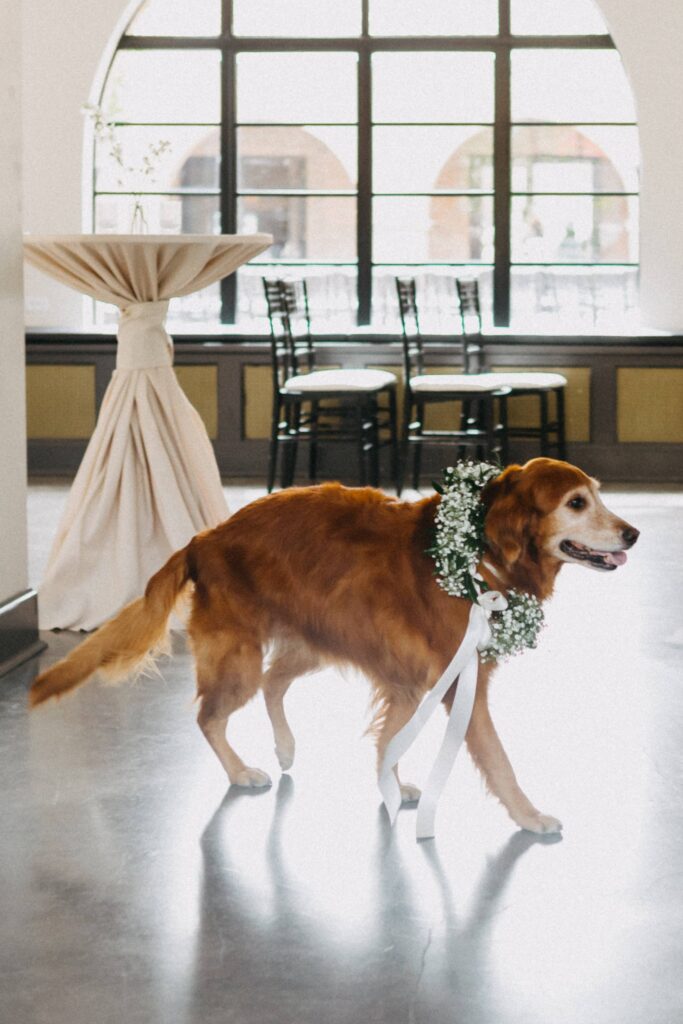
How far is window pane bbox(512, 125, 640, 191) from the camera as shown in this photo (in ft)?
27.5

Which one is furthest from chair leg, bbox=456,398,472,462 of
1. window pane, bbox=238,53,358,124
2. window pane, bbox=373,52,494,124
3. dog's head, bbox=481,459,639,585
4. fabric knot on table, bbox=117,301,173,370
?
dog's head, bbox=481,459,639,585

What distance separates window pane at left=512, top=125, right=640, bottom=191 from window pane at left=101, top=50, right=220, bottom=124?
1.71m

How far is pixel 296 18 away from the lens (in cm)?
838

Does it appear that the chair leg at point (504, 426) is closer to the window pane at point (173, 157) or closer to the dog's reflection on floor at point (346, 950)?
the window pane at point (173, 157)

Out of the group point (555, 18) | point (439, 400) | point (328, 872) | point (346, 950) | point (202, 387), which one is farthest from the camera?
point (555, 18)

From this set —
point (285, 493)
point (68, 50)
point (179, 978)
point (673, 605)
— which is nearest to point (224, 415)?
point (68, 50)

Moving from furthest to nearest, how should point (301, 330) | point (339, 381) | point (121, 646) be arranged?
point (301, 330) → point (339, 381) → point (121, 646)

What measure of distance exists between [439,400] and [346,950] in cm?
517

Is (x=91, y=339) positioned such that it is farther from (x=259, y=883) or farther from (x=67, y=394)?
(x=259, y=883)

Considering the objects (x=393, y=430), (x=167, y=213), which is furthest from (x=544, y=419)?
(x=167, y=213)

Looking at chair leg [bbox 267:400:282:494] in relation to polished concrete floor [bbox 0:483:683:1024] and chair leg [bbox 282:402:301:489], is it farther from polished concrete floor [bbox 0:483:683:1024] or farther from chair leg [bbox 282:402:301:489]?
polished concrete floor [bbox 0:483:683:1024]

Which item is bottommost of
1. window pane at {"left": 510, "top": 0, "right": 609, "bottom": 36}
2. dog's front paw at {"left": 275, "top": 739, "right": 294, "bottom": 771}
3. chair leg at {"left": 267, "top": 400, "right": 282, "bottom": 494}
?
dog's front paw at {"left": 275, "top": 739, "right": 294, "bottom": 771}

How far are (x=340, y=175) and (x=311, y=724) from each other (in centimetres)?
559

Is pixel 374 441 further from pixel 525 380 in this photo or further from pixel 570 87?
pixel 570 87
